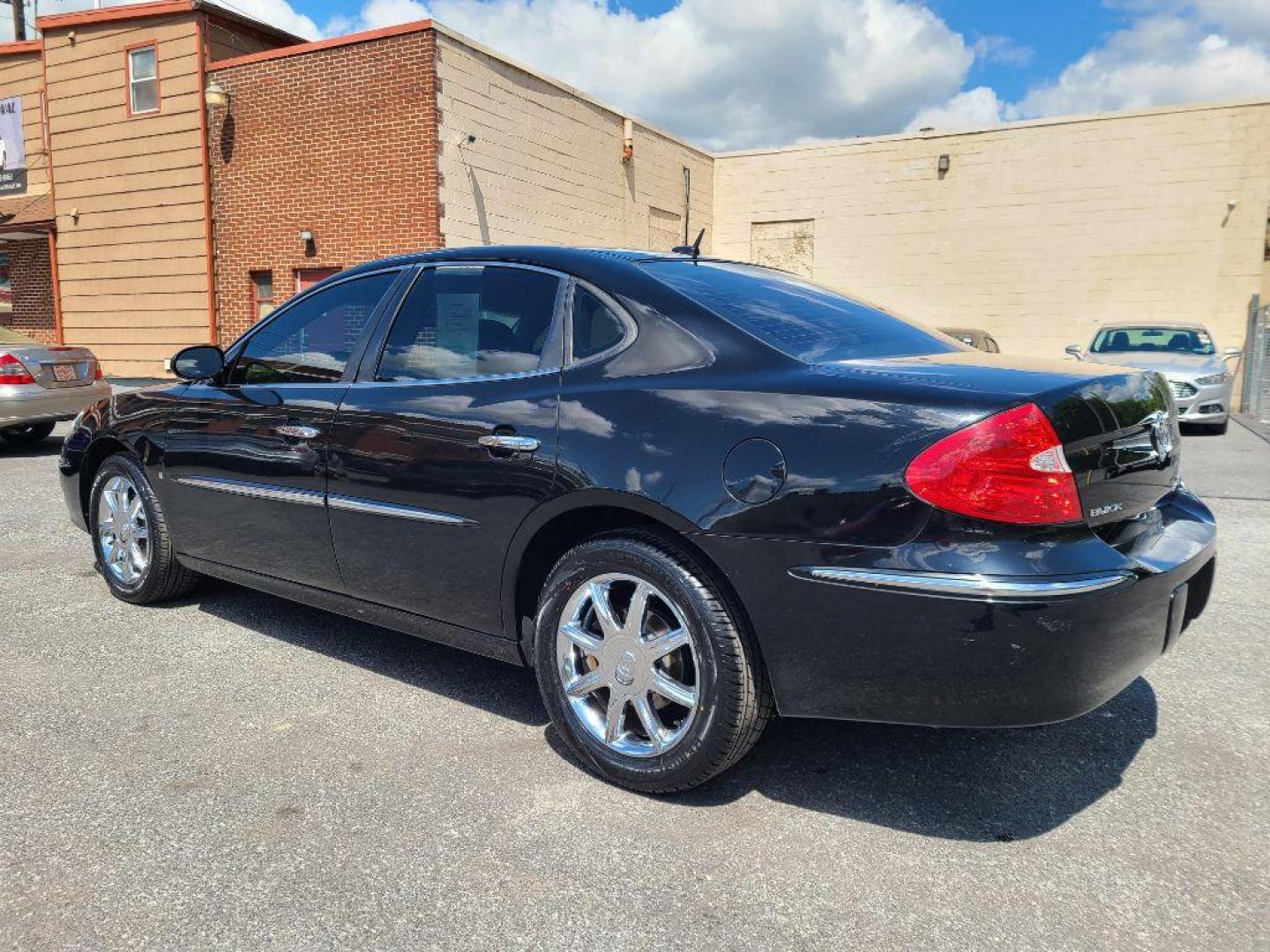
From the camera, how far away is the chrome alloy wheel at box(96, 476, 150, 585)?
4.42 meters

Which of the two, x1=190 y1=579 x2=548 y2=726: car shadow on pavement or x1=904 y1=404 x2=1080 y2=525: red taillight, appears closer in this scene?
x1=904 y1=404 x2=1080 y2=525: red taillight

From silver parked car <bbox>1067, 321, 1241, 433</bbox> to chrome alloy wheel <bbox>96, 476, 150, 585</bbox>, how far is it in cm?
1073

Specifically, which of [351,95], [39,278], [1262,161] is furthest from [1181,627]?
[39,278]

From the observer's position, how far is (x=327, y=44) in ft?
47.9

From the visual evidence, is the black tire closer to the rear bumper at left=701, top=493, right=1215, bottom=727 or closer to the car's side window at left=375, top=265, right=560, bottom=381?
the car's side window at left=375, top=265, right=560, bottom=381

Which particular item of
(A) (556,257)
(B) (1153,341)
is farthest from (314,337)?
(B) (1153,341)

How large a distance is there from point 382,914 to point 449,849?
29cm

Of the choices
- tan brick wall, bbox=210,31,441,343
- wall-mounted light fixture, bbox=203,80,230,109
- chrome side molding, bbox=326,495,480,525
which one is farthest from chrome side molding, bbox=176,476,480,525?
wall-mounted light fixture, bbox=203,80,230,109

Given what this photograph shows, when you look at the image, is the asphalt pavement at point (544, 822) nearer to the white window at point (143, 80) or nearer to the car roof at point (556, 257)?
the car roof at point (556, 257)

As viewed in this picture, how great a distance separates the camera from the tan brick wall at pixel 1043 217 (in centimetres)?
1855

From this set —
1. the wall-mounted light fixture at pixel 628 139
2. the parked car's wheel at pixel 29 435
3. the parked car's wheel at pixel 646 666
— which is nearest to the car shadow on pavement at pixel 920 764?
the parked car's wheel at pixel 646 666

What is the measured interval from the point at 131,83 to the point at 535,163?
7.21m

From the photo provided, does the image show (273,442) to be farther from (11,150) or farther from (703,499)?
(11,150)

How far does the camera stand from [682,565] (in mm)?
2590
